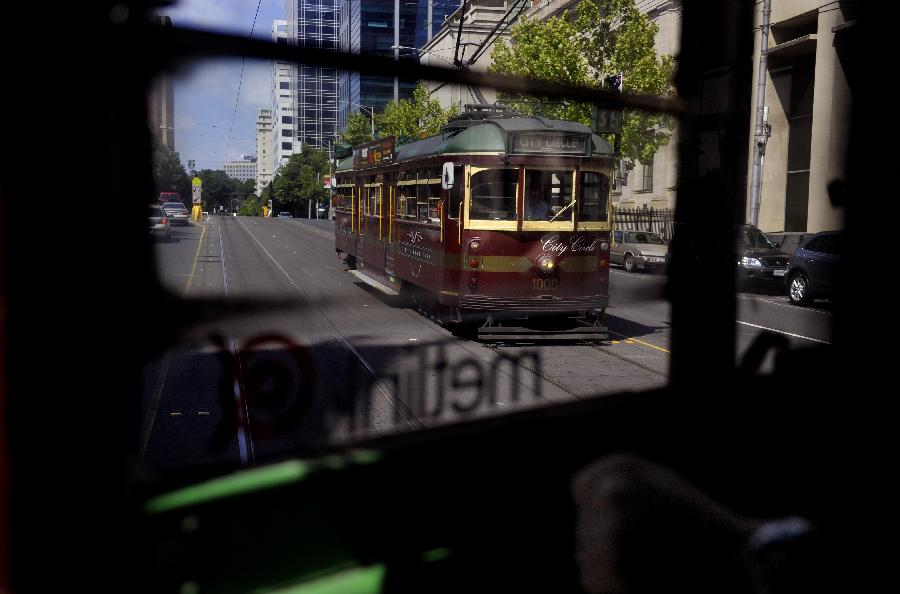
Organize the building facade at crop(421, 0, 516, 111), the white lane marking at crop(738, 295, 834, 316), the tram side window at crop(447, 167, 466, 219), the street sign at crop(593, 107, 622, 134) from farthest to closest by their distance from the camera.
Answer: the tram side window at crop(447, 167, 466, 219) < the white lane marking at crop(738, 295, 834, 316) < the street sign at crop(593, 107, 622, 134) < the building facade at crop(421, 0, 516, 111)

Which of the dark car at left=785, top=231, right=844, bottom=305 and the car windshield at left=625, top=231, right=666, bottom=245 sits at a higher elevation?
the car windshield at left=625, top=231, right=666, bottom=245

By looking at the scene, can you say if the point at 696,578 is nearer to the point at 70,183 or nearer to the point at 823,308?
the point at 823,308

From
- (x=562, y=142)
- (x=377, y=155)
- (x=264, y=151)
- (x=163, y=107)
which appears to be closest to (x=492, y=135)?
(x=377, y=155)

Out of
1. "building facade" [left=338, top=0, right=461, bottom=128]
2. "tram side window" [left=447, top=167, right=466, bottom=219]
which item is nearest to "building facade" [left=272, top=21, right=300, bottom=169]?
"building facade" [left=338, top=0, right=461, bottom=128]

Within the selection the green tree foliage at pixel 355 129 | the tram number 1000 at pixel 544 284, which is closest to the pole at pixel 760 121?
the tram number 1000 at pixel 544 284

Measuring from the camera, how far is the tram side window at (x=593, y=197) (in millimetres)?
3075

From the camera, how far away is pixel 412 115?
2.55 m

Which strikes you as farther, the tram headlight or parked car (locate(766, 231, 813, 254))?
the tram headlight

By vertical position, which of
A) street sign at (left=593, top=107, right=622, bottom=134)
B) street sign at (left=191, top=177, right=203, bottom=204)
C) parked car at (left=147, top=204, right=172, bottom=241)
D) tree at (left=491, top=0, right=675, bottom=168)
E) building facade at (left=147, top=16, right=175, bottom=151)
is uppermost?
tree at (left=491, top=0, right=675, bottom=168)

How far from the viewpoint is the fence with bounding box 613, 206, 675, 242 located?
252 centimetres

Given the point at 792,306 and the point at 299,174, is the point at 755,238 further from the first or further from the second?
the point at 299,174

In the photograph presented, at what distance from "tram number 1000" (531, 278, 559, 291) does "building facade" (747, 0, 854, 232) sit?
1.03m

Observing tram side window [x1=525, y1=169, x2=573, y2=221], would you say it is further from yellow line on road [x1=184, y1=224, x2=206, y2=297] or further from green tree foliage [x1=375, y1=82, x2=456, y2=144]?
yellow line on road [x1=184, y1=224, x2=206, y2=297]

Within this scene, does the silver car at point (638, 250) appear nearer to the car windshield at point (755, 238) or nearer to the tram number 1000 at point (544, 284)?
the car windshield at point (755, 238)
